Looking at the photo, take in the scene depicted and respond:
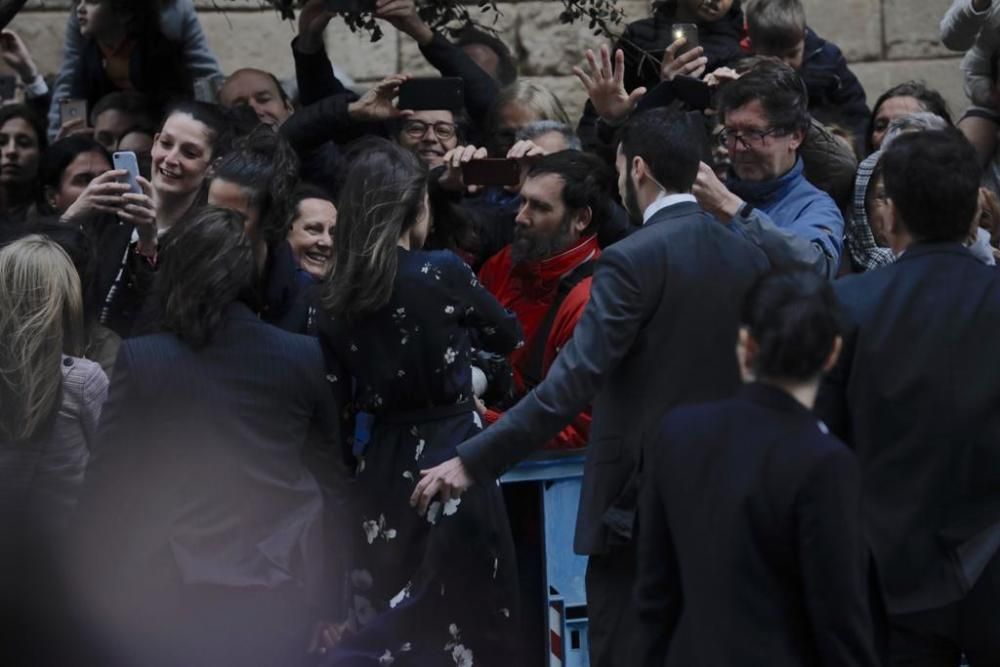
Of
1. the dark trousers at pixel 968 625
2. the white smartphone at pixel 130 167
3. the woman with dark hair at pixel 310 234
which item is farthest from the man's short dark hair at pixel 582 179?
the dark trousers at pixel 968 625

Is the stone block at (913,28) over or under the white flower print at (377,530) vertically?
under

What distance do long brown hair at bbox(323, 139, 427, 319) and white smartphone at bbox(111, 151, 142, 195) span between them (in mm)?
987

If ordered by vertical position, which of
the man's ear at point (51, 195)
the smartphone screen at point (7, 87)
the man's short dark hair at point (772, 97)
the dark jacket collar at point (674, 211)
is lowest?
the smartphone screen at point (7, 87)

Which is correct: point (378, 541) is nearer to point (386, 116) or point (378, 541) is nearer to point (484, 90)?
point (386, 116)

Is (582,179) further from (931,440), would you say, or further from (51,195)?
(931,440)

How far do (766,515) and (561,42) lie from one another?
668cm

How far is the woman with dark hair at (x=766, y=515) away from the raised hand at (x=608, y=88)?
295cm

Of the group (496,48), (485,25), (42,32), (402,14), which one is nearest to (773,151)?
(402,14)

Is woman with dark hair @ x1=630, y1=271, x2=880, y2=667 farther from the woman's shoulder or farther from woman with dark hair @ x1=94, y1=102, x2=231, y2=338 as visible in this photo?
woman with dark hair @ x1=94, y1=102, x2=231, y2=338

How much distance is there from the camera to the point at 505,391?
19.6 feet

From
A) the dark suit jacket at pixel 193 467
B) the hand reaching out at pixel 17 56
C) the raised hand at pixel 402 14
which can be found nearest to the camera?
the dark suit jacket at pixel 193 467

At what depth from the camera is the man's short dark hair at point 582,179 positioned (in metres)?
6.45

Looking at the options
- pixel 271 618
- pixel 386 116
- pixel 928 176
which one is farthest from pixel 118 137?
pixel 928 176

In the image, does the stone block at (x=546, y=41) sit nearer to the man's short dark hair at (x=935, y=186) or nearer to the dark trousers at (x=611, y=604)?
the dark trousers at (x=611, y=604)
